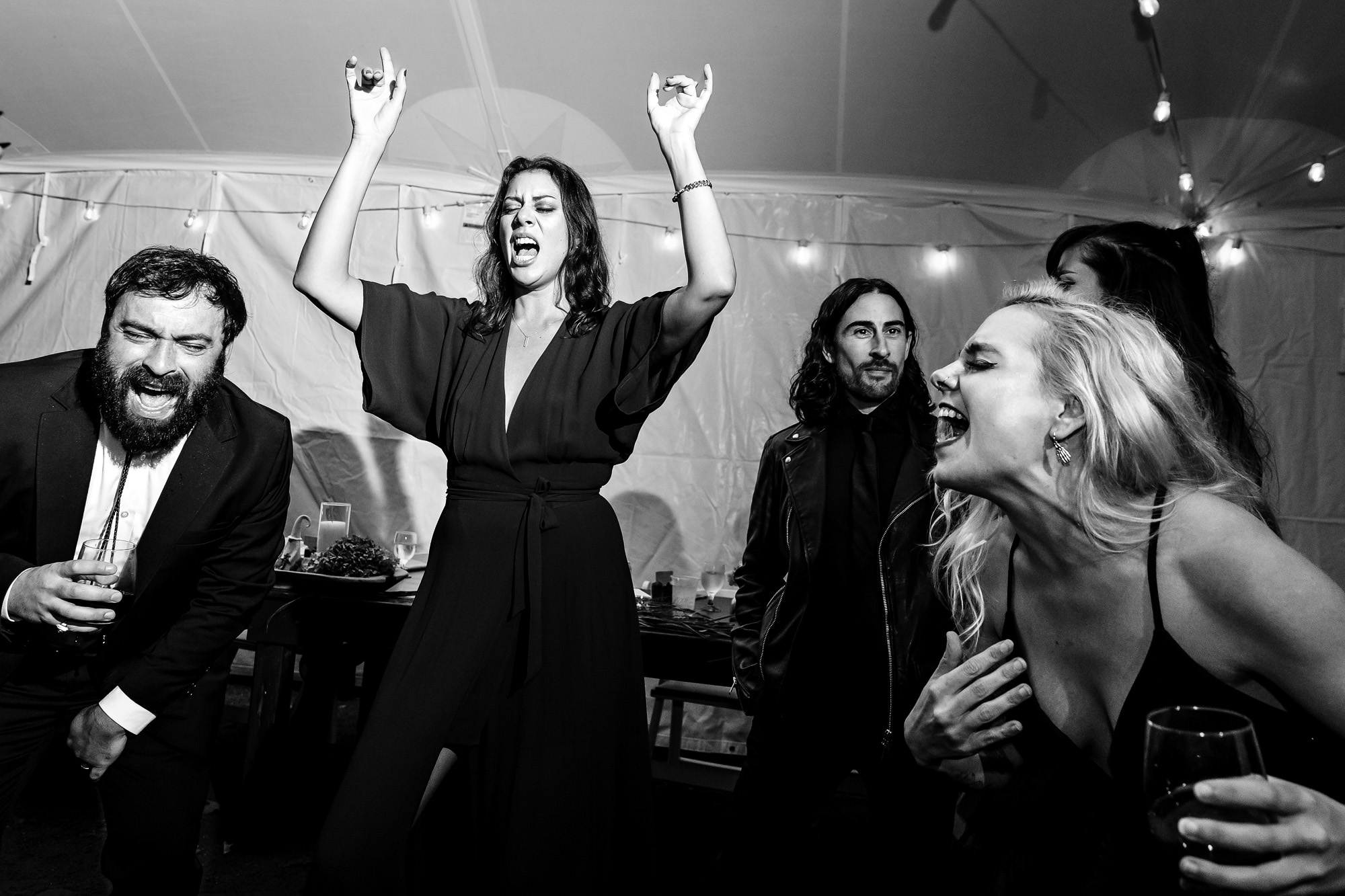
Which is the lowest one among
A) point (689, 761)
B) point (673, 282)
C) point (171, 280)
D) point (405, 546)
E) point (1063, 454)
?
point (689, 761)

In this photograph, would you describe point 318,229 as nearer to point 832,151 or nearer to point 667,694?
point 667,694

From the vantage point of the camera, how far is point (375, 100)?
198 cm

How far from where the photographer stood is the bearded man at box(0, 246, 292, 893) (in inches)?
85.2

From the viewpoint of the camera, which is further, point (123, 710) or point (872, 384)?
point (872, 384)

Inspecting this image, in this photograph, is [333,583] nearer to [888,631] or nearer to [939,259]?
[888,631]

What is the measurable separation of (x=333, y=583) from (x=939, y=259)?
345cm

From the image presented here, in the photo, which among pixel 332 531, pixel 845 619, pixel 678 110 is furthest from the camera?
pixel 332 531

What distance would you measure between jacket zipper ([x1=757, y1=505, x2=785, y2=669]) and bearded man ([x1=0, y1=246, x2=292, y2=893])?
155cm

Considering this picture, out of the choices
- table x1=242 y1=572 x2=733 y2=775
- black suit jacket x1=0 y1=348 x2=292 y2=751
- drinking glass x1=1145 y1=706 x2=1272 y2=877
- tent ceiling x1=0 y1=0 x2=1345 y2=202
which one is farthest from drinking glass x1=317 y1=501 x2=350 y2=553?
drinking glass x1=1145 y1=706 x2=1272 y2=877

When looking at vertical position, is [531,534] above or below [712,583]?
above

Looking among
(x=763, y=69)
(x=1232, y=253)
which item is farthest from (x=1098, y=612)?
(x=1232, y=253)

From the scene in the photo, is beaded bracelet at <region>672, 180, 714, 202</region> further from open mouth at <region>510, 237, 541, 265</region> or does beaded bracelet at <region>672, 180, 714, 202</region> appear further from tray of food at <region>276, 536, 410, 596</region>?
tray of food at <region>276, 536, 410, 596</region>

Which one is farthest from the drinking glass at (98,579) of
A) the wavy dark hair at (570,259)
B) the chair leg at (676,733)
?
the chair leg at (676,733)

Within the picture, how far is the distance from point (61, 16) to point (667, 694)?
4570 millimetres
